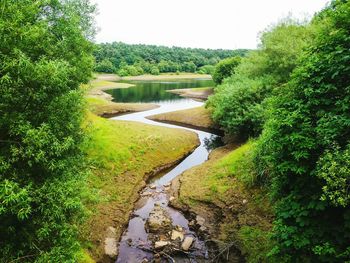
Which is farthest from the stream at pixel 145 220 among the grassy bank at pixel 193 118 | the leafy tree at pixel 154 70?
the leafy tree at pixel 154 70

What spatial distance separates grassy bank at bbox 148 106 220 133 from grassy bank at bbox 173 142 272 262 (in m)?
21.9

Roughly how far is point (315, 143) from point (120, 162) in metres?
21.0

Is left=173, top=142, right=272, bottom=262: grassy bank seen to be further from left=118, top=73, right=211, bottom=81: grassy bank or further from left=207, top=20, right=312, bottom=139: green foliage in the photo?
left=118, top=73, right=211, bottom=81: grassy bank

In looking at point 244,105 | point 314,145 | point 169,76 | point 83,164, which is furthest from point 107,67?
point 314,145

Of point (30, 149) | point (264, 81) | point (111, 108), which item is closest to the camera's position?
point (30, 149)

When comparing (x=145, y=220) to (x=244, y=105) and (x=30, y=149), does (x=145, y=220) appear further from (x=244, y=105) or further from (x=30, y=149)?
(x=244, y=105)

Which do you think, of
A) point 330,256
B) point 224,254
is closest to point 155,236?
point 224,254

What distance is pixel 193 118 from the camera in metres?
55.6

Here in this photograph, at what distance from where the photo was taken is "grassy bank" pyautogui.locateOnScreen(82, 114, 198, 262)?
19.8m

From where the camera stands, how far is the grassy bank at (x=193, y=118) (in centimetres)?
5256

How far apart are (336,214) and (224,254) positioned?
775cm

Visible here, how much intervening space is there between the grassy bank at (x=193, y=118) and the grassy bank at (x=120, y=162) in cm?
820

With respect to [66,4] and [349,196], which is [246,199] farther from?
[66,4]

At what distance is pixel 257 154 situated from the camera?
23.0m
